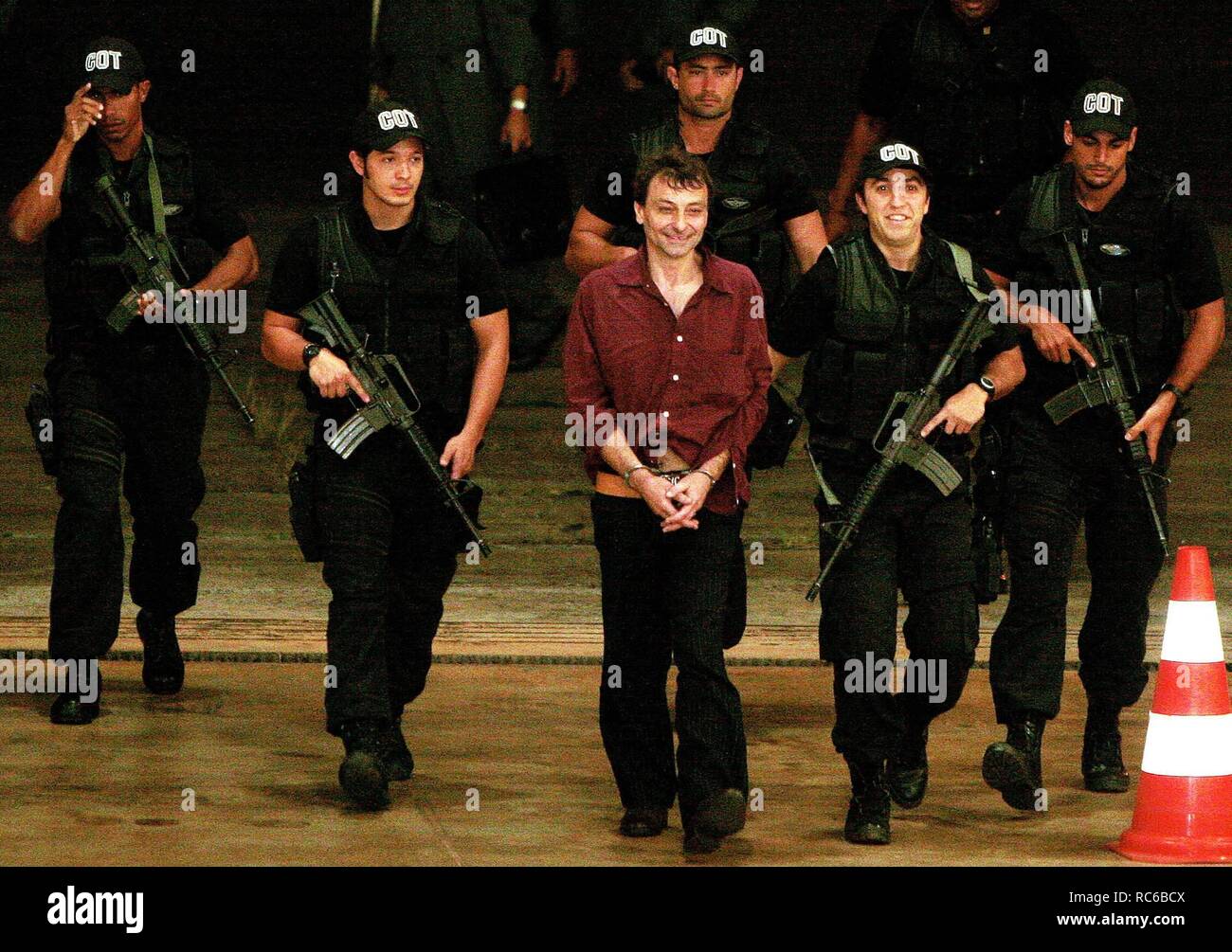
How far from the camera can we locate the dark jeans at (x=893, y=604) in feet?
24.3

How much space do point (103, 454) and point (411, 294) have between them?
4.67 ft

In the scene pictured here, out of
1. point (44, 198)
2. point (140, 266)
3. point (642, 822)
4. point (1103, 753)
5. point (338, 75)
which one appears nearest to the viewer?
point (642, 822)

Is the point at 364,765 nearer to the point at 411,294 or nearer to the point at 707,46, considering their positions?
the point at 411,294

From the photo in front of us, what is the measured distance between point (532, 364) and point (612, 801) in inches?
244

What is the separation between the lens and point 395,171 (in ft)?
25.5

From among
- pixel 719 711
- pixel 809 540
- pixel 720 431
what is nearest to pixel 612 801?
pixel 719 711

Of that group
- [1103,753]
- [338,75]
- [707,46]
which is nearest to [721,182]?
[707,46]

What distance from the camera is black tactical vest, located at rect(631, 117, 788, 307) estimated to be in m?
8.41

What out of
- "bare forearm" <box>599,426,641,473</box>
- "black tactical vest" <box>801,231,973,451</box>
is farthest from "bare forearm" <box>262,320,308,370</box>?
"black tactical vest" <box>801,231,973,451</box>

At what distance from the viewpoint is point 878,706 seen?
7.41 m

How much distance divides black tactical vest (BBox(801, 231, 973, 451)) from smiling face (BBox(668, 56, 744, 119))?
36.5 inches

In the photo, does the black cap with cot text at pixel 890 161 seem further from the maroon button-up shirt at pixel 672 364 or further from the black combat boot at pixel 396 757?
the black combat boot at pixel 396 757

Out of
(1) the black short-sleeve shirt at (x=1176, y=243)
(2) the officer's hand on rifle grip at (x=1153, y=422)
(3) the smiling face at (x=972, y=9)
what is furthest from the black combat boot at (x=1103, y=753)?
(3) the smiling face at (x=972, y=9)

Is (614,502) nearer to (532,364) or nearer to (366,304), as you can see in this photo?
(366,304)
